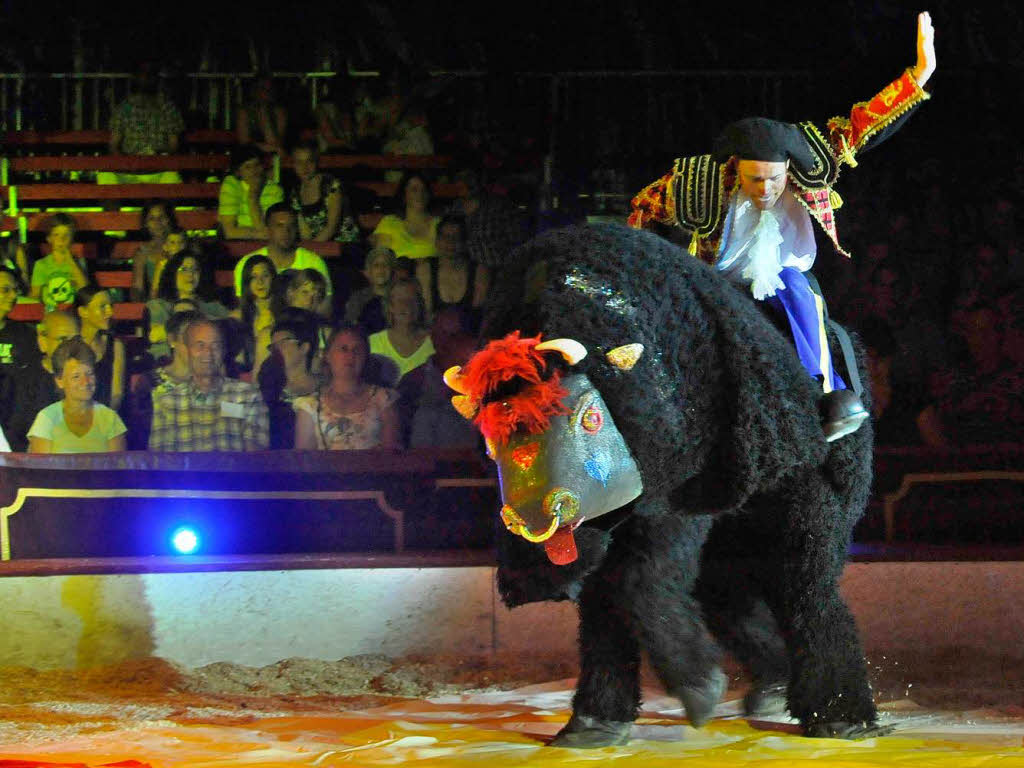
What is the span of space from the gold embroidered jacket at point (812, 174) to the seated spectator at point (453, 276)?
3729mm

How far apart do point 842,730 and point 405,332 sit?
459 cm

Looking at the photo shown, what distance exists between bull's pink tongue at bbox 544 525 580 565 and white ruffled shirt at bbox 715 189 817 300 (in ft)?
3.96

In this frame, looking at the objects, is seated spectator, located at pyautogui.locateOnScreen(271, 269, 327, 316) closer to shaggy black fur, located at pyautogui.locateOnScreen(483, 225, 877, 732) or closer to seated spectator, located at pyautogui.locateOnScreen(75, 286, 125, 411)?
seated spectator, located at pyautogui.locateOnScreen(75, 286, 125, 411)

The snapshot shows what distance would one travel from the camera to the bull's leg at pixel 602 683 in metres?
4.22

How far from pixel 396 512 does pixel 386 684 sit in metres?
1.27

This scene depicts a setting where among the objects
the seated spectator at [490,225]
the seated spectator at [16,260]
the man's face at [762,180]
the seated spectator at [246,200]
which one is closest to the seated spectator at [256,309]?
the seated spectator at [246,200]

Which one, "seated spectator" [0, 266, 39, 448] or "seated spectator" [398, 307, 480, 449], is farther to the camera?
"seated spectator" [0, 266, 39, 448]

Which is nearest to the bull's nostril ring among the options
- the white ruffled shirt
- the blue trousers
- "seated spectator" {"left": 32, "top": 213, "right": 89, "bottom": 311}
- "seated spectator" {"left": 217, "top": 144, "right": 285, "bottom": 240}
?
the blue trousers

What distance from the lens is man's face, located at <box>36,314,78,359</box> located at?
8.40 meters

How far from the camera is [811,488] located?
4.27 metres

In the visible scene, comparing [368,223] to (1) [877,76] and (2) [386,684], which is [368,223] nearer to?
(1) [877,76]

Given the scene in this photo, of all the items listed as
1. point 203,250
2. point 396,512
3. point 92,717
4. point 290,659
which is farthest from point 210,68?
point 92,717

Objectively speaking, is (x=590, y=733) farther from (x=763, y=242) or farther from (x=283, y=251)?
(x=283, y=251)

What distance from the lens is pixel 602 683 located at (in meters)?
4.26
